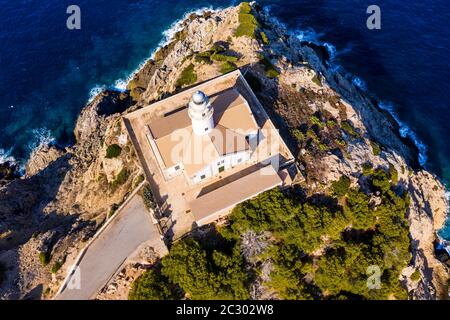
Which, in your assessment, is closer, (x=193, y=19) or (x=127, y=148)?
(x=127, y=148)

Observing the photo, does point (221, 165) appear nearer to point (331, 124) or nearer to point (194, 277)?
point (194, 277)

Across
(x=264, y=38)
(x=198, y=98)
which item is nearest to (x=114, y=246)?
(x=198, y=98)

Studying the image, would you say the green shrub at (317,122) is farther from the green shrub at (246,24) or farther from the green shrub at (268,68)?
the green shrub at (246,24)

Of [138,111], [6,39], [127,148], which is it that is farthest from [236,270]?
[6,39]

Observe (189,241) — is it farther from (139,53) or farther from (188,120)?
(139,53)

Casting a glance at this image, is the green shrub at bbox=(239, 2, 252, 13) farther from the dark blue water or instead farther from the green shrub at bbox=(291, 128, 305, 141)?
the green shrub at bbox=(291, 128, 305, 141)

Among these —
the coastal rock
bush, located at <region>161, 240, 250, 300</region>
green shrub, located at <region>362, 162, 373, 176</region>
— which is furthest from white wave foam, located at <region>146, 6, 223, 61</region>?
bush, located at <region>161, 240, 250, 300</region>
